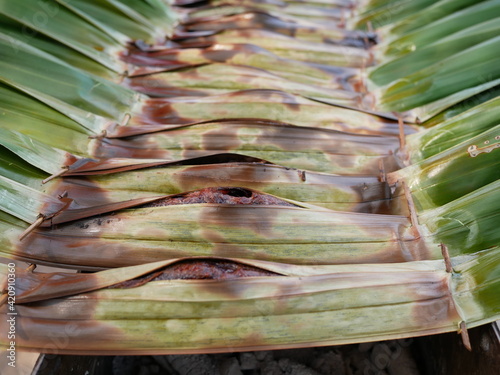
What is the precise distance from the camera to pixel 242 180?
5.22 feet

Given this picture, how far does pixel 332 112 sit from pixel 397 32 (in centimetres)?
83

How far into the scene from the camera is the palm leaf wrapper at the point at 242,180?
50.3 inches

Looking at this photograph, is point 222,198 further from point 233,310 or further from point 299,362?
point 299,362

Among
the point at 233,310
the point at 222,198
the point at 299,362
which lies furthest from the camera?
the point at 299,362

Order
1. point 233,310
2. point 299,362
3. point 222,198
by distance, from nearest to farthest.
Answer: point 233,310
point 222,198
point 299,362

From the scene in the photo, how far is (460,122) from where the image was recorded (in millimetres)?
1750

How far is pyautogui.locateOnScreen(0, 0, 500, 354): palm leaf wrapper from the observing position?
1.28 metres

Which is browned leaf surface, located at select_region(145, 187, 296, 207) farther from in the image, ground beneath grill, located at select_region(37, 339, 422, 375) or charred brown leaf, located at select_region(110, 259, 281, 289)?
ground beneath grill, located at select_region(37, 339, 422, 375)

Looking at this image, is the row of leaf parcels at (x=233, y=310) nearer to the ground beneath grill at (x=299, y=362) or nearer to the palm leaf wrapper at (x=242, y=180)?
the palm leaf wrapper at (x=242, y=180)

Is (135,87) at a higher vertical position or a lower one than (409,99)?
higher

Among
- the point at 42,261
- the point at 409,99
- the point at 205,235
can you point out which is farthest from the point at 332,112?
the point at 42,261

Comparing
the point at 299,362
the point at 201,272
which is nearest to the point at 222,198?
the point at 201,272

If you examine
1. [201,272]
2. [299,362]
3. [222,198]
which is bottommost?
[299,362]

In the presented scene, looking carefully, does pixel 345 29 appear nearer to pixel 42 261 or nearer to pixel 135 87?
pixel 135 87
